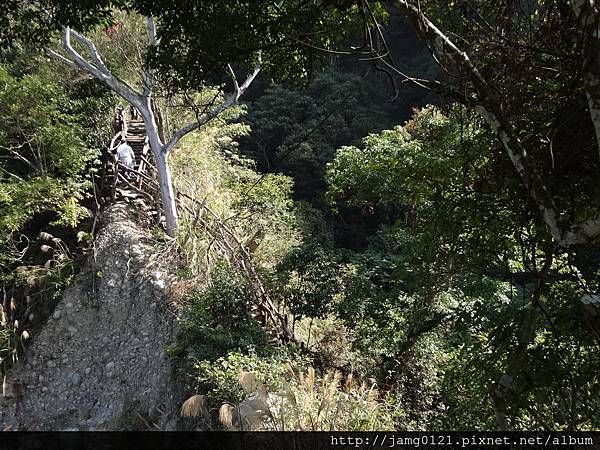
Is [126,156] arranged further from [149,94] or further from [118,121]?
[149,94]

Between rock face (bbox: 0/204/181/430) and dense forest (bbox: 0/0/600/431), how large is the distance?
0.33m

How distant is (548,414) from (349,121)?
14094 mm

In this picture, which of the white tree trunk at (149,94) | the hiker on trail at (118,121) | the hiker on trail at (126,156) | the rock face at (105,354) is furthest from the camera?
the hiker on trail at (118,121)

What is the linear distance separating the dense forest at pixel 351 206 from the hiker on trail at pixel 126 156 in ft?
0.59

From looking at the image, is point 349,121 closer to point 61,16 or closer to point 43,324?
point 43,324

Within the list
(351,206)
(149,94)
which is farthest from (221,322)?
(149,94)

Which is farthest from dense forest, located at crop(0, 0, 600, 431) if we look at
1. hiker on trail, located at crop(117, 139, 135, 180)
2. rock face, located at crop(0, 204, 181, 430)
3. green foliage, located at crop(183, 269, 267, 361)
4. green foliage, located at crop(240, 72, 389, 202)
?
green foliage, located at crop(240, 72, 389, 202)

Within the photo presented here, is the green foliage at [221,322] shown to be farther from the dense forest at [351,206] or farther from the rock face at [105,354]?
the rock face at [105,354]

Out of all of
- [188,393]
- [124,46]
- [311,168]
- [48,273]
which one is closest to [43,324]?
[48,273]

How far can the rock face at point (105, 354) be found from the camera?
630 centimetres

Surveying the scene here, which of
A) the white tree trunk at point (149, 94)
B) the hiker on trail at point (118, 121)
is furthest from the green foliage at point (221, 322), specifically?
the hiker on trail at point (118, 121)

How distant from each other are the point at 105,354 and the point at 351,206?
466cm

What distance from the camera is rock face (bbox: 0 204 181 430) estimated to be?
6.30 meters

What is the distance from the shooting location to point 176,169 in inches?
368
